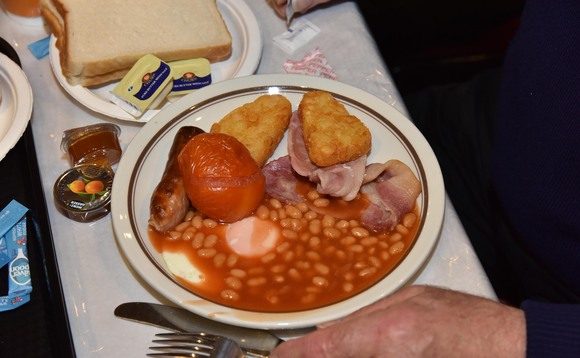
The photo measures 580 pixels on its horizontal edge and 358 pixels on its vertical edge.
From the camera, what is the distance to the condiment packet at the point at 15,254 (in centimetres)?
154

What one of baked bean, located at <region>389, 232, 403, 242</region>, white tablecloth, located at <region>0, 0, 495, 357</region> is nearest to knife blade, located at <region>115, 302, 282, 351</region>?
white tablecloth, located at <region>0, 0, 495, 357</region>

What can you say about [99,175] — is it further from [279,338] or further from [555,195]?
[555,195]

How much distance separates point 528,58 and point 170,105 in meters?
0.99

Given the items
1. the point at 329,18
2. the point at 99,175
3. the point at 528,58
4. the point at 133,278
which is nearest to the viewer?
the point at 133,278

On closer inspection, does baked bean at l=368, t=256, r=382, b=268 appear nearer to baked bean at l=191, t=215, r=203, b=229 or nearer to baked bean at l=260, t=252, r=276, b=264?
baked bean at l=260, t=252, r=276, b=264

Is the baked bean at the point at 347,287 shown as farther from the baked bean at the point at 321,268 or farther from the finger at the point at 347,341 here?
the finger at the point at 347,341

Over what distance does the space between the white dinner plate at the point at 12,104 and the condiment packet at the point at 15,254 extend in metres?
0.18

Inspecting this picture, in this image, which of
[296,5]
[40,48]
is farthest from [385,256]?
[40,48]

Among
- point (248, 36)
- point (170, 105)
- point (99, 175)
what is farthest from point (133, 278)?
point (248, 36)

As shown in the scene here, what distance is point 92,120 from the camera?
1.97 metres

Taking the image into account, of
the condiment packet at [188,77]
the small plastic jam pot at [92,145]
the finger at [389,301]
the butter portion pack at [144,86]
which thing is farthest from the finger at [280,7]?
the finger at [389,301]

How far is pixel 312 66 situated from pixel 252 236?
68 cm

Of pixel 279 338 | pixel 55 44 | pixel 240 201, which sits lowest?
pixel 279 338

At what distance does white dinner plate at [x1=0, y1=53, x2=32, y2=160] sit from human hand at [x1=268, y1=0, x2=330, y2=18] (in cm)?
81
